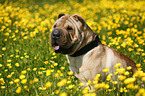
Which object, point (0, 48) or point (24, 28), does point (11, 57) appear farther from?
point (24, 28)

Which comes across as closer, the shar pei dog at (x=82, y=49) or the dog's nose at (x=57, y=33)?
the dog's nose at (x=57, y=33)

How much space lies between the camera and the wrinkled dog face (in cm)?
223

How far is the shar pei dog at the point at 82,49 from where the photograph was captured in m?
2.31

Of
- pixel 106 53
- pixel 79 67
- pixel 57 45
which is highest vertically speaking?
pixel 57 45

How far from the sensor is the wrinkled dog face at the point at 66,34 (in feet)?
7.33

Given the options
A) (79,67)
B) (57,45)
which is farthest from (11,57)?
(79,67)

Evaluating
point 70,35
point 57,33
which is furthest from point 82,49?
point 57,33

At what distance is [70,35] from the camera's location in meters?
2.31

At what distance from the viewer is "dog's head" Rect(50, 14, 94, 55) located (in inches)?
88.4

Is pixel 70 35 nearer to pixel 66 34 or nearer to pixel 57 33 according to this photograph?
pixel 66 34

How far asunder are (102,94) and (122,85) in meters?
0.35

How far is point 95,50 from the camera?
239cm

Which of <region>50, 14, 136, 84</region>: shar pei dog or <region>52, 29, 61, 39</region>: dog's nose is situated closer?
<region>52, 29, 61, 39</region>: dog's nose

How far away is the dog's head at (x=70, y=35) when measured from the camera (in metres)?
2.24
